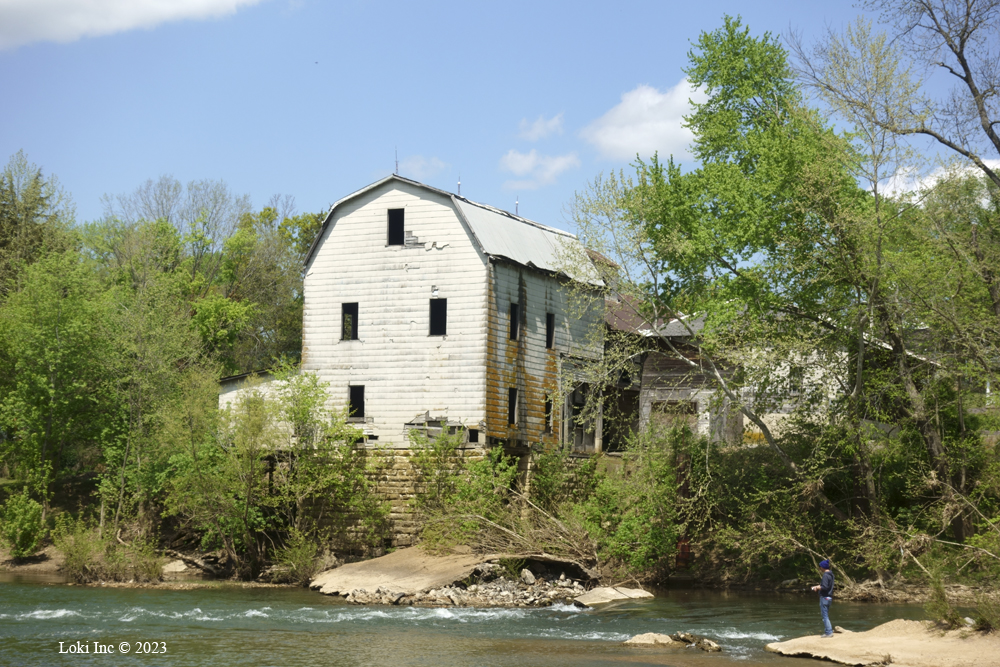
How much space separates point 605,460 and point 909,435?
11.2 m

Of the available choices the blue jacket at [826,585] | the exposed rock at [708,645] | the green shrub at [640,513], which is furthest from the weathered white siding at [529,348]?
the blue jacket at [826,585]

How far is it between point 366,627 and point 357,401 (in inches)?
514

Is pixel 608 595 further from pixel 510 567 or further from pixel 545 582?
pixel 510 567

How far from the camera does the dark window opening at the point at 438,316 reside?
34094 millimetres

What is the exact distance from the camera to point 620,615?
82.9 ft

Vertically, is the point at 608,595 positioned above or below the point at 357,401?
below

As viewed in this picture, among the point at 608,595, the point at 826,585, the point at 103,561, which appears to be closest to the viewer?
the point at 826,585

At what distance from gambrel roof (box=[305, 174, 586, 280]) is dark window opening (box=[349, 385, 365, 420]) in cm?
499

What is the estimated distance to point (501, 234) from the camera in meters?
35.7

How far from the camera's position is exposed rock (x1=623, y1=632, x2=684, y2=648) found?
67.5 ft

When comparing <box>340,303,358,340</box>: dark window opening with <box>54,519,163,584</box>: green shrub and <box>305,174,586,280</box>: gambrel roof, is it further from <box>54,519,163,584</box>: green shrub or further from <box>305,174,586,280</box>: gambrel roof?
<box>54,519,163,584</box>: green shrub

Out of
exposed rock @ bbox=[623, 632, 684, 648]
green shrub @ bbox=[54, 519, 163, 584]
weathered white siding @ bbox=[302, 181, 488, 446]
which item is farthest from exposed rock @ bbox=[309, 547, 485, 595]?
exposed rock @ bbox=[623, 632, 684, 648]

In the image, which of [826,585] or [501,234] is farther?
[501,234]

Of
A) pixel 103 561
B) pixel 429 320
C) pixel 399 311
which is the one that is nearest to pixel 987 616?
pixel 429 320
